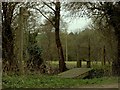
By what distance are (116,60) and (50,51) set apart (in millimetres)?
1135

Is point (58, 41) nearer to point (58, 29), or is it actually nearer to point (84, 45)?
point (58, 29)

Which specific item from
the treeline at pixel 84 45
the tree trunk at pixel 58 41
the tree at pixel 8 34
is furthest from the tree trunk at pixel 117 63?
the tree at pixel 8 34

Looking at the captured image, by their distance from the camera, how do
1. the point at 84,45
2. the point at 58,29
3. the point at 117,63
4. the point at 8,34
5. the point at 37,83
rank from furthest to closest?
the point at 58,29 → the point at 8,34 → the point at 117,63 → the point at 84,45 → the point at 37,83

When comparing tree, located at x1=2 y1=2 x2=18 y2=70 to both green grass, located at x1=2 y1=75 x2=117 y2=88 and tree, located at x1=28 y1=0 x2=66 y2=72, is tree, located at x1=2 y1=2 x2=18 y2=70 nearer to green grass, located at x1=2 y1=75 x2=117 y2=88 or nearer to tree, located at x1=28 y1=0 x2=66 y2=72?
tree, located at x1=28 y1=0 x2=66 y2=72

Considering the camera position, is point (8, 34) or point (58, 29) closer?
point (8, 34)

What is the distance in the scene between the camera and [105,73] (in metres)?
5.10

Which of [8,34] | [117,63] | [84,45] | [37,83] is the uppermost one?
[8,34]

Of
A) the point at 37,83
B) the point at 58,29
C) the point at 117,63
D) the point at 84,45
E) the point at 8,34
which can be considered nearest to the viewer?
the point at 37,83

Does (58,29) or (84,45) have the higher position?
(58,29)

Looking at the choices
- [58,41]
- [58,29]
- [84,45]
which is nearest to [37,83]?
[84,45]

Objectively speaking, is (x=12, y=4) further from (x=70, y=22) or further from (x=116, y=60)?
(x=116, y=60)

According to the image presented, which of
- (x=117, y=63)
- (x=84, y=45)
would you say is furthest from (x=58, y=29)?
(x=117, y=63)

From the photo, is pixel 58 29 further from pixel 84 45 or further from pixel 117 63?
pixel 117 63

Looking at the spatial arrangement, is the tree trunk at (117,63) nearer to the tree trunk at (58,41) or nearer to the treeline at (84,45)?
the treeline at (84,45)
